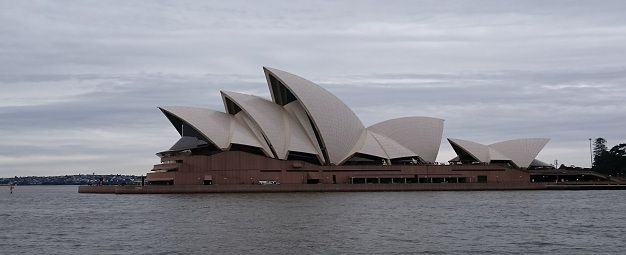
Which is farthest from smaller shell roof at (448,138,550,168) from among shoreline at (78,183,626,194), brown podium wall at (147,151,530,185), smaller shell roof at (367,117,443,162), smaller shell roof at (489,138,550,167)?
brown podium wall at (147,151,530,185)

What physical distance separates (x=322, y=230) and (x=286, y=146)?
4042 cm

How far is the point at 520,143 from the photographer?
83438mm

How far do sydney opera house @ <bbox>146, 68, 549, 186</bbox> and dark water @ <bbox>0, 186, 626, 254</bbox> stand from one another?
981 inches

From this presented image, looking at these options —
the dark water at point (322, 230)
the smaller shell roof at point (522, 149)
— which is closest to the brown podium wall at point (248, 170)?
the smaller shell roof at point (522, 149)

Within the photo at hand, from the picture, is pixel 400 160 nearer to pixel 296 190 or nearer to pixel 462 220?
pixel 296 190

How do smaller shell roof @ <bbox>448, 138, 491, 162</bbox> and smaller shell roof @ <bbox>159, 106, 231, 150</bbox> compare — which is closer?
smaller shell roof @ <bbox>159, 106, 231, 150</bbox>

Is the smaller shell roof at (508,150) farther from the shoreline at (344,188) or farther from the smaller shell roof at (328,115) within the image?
the smaller shell roof at (328,115)

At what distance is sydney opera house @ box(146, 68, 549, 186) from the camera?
69625 mm

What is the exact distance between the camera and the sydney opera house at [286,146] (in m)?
69.6

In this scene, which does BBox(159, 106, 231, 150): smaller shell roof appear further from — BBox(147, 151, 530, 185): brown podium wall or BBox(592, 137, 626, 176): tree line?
BBox(592, 137, 626, 176): tree line

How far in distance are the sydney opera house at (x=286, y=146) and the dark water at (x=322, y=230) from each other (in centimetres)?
2492

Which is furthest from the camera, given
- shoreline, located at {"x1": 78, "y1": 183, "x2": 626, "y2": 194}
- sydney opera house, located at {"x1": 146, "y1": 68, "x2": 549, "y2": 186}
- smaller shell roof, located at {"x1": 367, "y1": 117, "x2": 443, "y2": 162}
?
smaller shell roof, located at {"x1": 367, "y1": 117, "x2": 443, "y2": 162}

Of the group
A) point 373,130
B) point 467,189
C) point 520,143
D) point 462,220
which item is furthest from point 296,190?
point 462,220

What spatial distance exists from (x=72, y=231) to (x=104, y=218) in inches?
260
